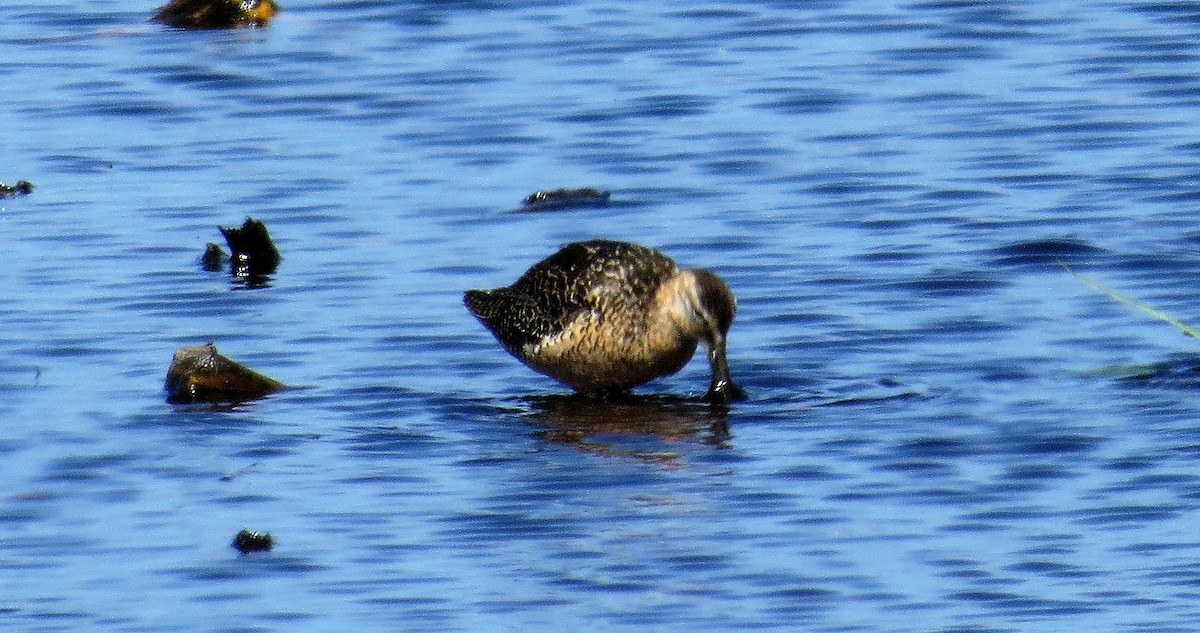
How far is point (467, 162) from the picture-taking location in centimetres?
1444

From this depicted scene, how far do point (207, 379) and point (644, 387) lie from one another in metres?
1.86

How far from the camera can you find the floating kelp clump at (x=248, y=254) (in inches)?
489

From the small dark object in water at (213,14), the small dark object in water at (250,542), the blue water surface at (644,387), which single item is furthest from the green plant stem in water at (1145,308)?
the small dark object in water at (213,14)

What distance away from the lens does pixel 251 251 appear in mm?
12484

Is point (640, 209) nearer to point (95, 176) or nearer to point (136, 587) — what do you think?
point (95, 176)

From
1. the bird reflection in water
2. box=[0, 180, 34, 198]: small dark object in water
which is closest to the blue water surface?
the bird reflection in water

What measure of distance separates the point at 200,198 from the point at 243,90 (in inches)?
106

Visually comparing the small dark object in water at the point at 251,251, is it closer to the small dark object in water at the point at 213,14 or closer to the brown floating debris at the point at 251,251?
the brown floating debris at the point at 251,251

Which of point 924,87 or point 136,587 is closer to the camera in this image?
point 136,587

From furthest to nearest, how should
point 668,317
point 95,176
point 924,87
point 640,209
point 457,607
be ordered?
point 924,87, point 95,176, point 640,209, point 668,317, point 457,607

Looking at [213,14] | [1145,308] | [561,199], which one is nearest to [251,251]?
[561,199]

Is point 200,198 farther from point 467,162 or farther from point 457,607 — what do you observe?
point 457,607

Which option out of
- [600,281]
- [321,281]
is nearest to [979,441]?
[600,281]

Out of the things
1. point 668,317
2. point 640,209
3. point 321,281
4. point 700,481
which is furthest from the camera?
point 640,209
